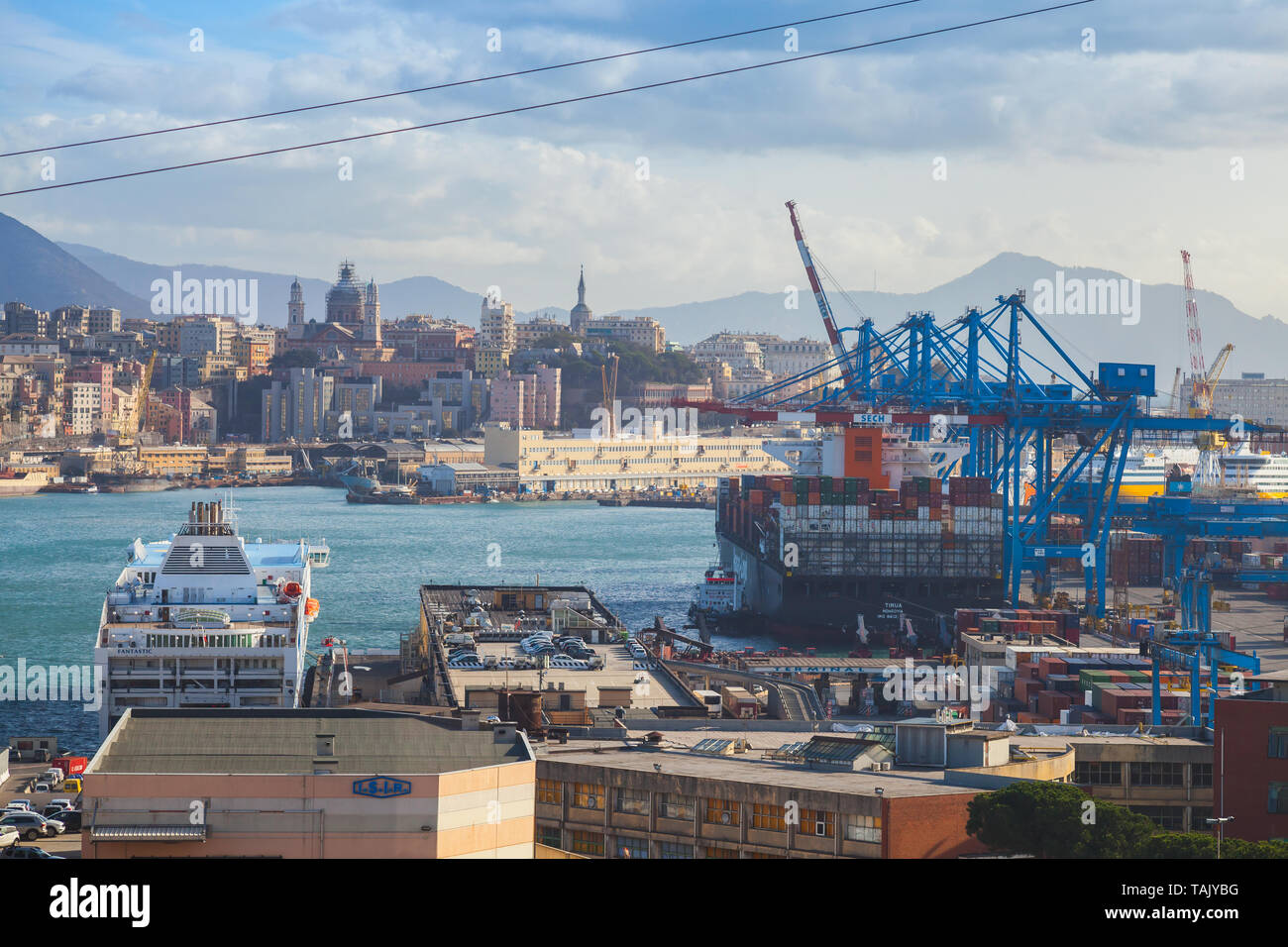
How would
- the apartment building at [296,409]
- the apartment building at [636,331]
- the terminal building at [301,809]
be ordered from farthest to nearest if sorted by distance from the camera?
the apartment building at [636,331], the apartment building at [296,409], the terminal building at [301,809]

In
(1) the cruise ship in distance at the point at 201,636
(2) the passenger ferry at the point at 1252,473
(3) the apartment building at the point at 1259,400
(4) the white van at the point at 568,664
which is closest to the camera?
(4) the white van at the point at 568,664

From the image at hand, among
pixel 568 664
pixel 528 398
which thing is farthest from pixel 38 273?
pixel 568 664

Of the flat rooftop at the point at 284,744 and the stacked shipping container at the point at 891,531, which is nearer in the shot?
the flat rooftop at the point at 284,744

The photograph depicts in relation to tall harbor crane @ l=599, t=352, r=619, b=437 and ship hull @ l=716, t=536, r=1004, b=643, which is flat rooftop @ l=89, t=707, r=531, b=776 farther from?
tall harbor crane @ l=599, t=352, r=619, b=437

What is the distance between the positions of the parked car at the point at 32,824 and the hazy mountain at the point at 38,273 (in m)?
180

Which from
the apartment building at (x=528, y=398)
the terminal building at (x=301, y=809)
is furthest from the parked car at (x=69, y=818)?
the apartment building at (x=528, y=398)

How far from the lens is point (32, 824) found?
9734 millimetres

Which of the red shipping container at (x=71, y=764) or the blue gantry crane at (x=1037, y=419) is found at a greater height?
the blue gantry crane at (x=1037, y=419)

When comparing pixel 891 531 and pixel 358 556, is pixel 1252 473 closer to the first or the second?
pixel 891 531

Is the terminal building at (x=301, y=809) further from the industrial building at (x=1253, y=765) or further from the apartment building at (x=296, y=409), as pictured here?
the apartment building at (x=296, y=409)

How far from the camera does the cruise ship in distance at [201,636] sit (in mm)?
13570

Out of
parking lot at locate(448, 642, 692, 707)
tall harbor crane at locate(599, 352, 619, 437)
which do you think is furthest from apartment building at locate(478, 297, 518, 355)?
parking lot at locate(448, 642, 692, 707)

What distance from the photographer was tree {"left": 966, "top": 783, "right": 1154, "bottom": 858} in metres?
6.47

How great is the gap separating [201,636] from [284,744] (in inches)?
322
